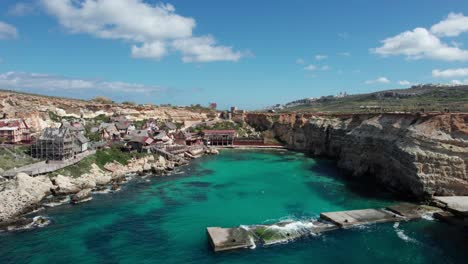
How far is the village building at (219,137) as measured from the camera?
93.4 m

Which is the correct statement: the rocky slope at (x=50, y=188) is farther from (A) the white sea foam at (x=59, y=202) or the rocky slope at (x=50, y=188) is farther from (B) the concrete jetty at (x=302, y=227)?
(B) the concrete jetty at (x=302, y=227)

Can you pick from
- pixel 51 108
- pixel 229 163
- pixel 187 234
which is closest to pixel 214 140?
pixel 229 163

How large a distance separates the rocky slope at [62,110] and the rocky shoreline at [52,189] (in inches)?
A: 1063

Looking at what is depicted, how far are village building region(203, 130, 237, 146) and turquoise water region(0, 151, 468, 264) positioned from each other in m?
38.7

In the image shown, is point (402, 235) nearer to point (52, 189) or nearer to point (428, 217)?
point (428, 217)

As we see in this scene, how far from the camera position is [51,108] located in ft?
297

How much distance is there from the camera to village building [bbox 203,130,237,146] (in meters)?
93.4

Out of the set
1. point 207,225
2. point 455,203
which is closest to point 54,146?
point 207,225

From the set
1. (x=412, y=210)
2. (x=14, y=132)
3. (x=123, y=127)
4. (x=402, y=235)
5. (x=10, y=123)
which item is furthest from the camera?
(x=123, y=127)

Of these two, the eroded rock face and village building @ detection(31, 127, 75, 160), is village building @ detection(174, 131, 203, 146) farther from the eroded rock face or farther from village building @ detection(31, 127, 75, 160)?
the eroded rock face

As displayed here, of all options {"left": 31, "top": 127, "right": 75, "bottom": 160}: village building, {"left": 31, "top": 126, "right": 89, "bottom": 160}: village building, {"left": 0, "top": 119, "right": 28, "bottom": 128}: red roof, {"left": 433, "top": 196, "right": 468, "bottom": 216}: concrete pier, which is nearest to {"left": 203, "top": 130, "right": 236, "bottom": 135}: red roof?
{"left": 31, "top": 126, "right": 89, "bottom": 160}: village building

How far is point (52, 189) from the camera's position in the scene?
44.5 meters

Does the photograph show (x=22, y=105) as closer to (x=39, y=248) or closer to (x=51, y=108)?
(x=51, y=108)

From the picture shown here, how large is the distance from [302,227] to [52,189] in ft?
101
